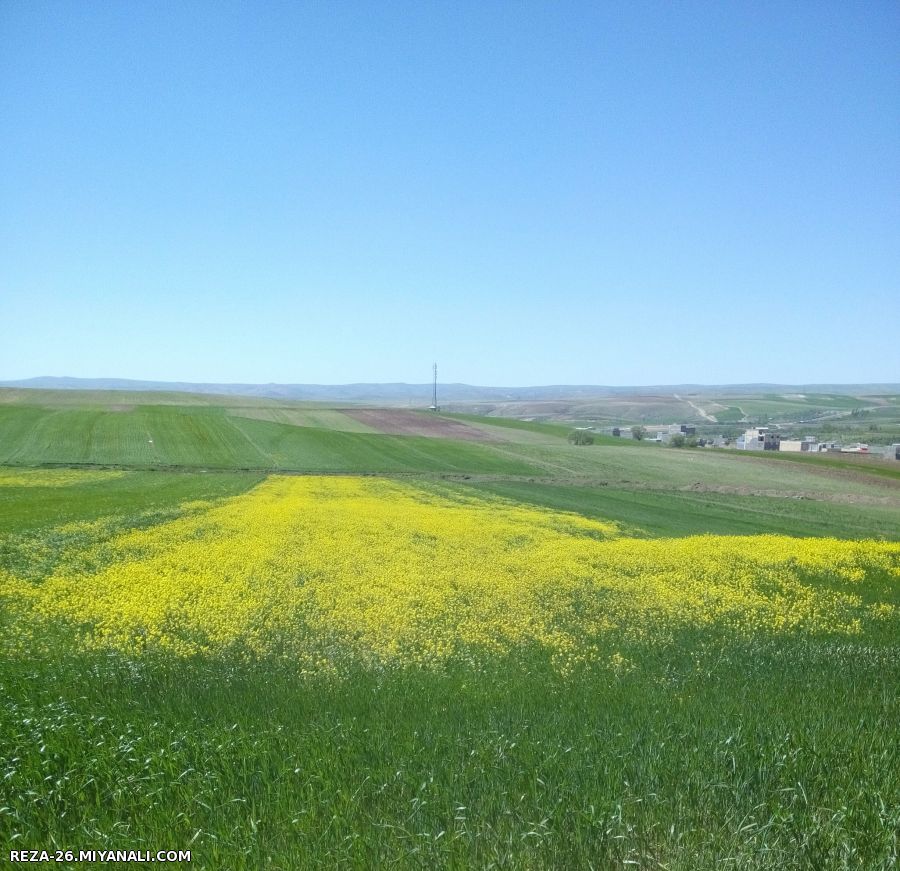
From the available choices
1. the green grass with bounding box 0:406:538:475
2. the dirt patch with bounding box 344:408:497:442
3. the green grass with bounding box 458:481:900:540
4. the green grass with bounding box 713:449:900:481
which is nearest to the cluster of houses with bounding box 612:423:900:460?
the green grass with bounding box 713:449:900:481

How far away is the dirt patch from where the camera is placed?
67.4 meters

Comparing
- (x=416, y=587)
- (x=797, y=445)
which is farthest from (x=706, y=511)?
(x=797, y=445)

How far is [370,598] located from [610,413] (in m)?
173

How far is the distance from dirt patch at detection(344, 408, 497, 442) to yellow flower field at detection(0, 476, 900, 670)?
43227 mm

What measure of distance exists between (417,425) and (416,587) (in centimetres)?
5904

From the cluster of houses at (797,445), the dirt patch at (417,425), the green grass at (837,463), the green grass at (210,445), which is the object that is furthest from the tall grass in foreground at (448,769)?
the cluster of houses at (797,445)

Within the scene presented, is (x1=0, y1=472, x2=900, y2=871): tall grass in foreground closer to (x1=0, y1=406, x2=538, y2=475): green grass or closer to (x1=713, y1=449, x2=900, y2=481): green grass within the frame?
(x1=0, y1=406, x2=538, y2=475): green grass

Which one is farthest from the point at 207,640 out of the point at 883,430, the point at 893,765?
the point at 883,430

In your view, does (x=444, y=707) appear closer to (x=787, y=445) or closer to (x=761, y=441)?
(x=787, y=445)

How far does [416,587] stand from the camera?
588 inches

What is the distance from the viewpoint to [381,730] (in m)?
7.82

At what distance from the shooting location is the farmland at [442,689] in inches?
234

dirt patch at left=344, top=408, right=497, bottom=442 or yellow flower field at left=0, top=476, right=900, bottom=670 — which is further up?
dirt patch at left=344, top=408, right=497, bottom=442

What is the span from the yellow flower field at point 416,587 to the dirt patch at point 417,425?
43.2 m
